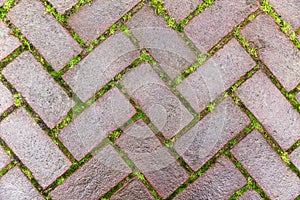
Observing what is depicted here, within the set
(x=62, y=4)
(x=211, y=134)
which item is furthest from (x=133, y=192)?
(x=62, y=4)

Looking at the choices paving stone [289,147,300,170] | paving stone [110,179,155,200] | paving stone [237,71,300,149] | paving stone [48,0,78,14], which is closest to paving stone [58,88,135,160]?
paving stone [110,179,155,200]

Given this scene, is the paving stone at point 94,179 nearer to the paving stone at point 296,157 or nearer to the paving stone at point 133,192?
the paving stone at point 133,192

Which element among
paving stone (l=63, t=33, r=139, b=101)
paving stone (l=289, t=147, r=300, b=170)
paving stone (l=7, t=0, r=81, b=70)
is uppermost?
paving stone (l=7, t=0, r=81, b=70)

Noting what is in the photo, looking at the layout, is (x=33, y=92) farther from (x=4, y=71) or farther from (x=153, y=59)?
(x=153, y=59)

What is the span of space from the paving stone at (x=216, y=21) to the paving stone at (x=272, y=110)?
0.34 meters

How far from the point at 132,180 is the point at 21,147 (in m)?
0.69

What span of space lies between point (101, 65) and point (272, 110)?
1.06 metres

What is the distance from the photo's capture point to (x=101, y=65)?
2449 mm

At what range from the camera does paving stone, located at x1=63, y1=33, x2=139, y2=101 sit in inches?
96.1

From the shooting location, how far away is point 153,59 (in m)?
2.46

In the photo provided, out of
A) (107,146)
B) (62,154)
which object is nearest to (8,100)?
(62,154)

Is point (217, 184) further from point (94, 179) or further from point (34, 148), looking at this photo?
point (34, 148)

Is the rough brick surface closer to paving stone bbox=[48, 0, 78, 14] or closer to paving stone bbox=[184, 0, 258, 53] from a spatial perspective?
paving stone bbox=[184, 0, 258, 53]

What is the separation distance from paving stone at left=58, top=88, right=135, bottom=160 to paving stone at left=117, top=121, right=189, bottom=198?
0.10m
